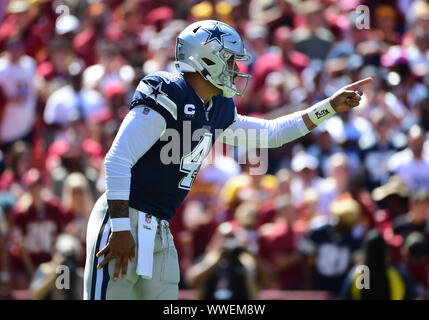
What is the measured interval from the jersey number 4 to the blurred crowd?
2.69m

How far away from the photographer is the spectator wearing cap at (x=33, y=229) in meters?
8.69

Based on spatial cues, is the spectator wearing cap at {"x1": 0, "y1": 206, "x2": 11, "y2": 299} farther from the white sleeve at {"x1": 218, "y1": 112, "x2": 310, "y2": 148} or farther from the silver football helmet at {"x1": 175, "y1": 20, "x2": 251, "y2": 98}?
the silver football helmet at {"x1": 175, "y1": 20, "x2": 251, "y2": 98}

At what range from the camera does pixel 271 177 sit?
31.2 ft

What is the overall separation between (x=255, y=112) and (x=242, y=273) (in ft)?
9.46

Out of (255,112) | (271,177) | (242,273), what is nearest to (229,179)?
(271,177)

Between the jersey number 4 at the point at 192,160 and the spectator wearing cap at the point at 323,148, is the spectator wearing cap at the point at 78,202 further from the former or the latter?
the jersey number 4 at the point at 192,160

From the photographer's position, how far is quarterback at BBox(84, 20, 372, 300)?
4.63 m

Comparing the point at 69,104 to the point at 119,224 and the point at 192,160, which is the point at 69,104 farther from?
the point at 119,224

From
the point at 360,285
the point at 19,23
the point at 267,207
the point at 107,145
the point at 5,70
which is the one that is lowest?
the point at 360,285

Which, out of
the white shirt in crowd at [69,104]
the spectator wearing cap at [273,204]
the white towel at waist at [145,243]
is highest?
the white shirt in crowd at [69,104]

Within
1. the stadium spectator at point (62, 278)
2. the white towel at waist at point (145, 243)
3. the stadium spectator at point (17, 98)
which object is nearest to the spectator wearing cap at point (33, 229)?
the stadium spectator at point (62, 278)

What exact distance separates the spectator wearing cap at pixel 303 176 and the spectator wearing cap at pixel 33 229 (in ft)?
7.18

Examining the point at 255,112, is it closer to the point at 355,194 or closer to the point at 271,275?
the point at 355,194

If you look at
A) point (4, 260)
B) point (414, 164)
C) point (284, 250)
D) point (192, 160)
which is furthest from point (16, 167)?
point (192, 160)
